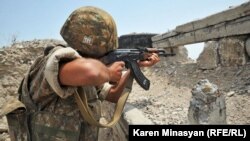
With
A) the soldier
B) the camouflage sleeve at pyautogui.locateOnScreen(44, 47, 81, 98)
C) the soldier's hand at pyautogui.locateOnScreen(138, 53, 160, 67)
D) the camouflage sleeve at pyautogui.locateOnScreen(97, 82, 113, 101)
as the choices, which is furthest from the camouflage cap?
the soldier's hand at pyautogui.locateOnScreen(138, 53, 160, 67)

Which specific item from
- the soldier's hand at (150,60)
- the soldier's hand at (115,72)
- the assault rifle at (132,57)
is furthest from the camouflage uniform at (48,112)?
the soldier's hand at (150,60)

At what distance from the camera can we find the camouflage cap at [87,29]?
5.85 ft

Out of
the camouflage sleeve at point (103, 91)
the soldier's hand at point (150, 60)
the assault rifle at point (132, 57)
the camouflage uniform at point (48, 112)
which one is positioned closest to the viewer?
the camouflage uniform at point (48, 112)

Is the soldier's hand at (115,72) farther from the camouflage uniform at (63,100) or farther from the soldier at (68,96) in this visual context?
the camouflage uniform at (63,100)

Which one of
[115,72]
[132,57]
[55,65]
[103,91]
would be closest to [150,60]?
[132,57]

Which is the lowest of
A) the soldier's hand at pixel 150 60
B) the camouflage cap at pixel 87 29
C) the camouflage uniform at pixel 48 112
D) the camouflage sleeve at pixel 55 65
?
the camouflage uniform at pixel 48 112

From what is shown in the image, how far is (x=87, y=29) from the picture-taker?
178 centimetres

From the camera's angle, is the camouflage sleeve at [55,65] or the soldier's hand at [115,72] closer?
the camouflage sleeve at [55,65]

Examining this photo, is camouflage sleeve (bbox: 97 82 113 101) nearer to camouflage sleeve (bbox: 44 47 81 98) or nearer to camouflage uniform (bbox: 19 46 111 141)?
camouflage uniform (bbox: 19 46 111 141)

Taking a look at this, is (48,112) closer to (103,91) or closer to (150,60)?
(103,91)

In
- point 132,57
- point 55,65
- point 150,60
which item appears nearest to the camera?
point 55,65

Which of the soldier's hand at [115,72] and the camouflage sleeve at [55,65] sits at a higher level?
the camouflage sleeve at [55,65]

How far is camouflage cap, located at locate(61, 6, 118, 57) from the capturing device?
178 cm

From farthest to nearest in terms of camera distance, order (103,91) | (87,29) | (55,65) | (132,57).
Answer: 1. (132,57)
2. (103,91)
3. (87,29)
4. (55,65)
